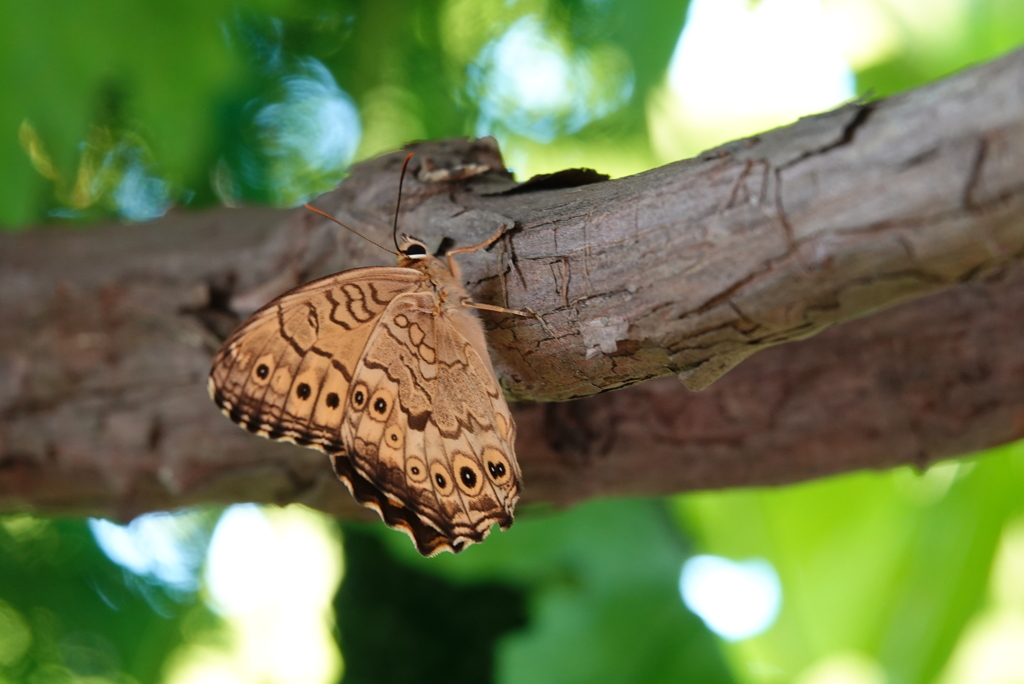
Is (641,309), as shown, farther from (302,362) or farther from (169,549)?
(169,549)

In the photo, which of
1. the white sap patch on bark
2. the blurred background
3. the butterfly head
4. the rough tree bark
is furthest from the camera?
the blurred background

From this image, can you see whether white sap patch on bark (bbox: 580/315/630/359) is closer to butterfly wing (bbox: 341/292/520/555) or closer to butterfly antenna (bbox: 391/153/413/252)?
butterfly wing (bbox: 341/292/520/555)

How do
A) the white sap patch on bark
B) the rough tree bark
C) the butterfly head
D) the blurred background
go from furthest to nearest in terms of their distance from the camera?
1. the blurred background
2. the butterfly head
3. the white sap patch on bark
4. the rough tree bark

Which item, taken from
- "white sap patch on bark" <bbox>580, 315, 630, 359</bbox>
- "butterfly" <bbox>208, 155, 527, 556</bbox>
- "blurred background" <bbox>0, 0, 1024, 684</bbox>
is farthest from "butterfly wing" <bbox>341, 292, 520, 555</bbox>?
"blurred background" <bbox>0, 0, 1024, 684</bbox>

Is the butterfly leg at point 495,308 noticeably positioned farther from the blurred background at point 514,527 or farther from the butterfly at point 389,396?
the blurred background at point 514,527

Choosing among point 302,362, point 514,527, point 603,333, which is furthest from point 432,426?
point 514,527

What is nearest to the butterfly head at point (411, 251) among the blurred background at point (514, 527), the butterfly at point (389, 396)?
the butterfly at point (389, 396)

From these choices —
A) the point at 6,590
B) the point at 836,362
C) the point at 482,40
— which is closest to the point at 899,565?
the point at 836,362

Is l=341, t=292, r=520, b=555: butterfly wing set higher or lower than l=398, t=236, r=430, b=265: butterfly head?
lower
